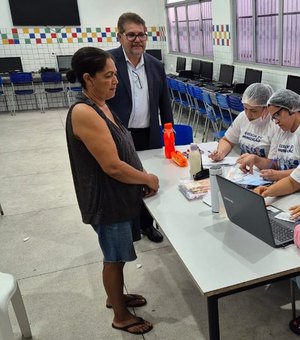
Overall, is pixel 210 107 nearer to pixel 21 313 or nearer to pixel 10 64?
pixel 21 313

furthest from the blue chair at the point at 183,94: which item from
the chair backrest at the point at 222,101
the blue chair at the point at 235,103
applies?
the blue chair at the point at 235,103

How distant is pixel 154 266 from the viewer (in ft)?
7.97

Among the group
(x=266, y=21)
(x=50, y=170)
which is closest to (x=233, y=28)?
(x=266, y=21)

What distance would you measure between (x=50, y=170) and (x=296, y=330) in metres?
3.52

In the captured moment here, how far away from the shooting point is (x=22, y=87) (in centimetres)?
823

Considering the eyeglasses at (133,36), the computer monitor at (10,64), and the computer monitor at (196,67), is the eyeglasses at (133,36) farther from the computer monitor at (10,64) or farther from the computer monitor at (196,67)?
the computer monitor at (10,64)

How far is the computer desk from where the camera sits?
1.15 meters

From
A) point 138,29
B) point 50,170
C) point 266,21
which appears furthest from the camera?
point 266,21

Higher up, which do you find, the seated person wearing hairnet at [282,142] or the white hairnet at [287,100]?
the white hairnet at [287,100]

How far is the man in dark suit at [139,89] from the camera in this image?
7.23 ft

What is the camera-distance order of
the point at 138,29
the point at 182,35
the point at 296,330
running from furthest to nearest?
the point at 182,35
the point at 138,29
the point at 296,330

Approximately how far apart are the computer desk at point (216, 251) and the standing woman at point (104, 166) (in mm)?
175

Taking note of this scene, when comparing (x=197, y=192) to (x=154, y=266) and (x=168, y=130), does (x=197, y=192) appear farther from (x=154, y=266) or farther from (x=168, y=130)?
(x=154, y=266)

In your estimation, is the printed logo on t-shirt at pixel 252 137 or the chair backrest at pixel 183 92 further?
the chair backrest at pixel 183 92
